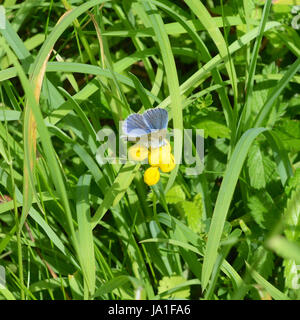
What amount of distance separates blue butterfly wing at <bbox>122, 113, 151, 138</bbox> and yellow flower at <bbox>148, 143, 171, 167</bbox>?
6cm

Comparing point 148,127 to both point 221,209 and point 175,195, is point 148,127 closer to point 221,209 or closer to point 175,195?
point 221,209

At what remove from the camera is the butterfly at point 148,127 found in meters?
1.19

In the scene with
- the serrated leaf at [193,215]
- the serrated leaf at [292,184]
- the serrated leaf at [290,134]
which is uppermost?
the serrated leaf at [290,134]

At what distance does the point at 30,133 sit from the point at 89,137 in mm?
411

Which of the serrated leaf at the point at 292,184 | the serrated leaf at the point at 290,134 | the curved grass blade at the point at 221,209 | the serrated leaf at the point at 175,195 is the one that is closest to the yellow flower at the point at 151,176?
the curved grass blade at the point at 221,209

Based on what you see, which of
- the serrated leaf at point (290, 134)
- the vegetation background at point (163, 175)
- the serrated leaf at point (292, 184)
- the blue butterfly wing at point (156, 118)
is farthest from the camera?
the serrated leaf at point (290, 134)

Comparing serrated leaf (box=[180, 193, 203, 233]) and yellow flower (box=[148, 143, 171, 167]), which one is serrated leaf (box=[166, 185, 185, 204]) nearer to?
serrated leaf (box=[180, 193, 203, 233])

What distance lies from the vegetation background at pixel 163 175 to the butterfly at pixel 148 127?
3.7 inches

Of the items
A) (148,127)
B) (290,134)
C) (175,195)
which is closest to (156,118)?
(148,127)

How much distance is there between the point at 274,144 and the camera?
1.56 metres

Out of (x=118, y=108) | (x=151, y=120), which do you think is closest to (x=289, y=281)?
(x=151, y=120)

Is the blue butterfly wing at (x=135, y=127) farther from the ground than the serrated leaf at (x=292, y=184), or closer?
farther from the ground

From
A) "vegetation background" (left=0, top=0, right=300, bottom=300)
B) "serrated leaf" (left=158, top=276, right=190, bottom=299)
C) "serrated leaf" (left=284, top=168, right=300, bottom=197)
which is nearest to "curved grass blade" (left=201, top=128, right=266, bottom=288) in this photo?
"vegetation background" (left=0, top=0, right=300, bottom=300)

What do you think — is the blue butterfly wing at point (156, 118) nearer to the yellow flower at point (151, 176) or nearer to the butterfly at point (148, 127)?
the butterfly at point (148, 127)
